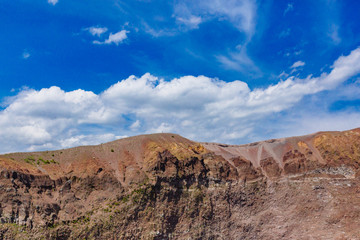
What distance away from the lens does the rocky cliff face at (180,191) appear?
3306 centimetres

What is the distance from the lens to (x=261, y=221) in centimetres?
4244

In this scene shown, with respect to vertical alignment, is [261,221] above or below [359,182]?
below

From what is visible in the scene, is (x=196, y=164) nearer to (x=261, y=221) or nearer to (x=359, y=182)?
(x=261, y=221)

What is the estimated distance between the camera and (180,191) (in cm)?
4000

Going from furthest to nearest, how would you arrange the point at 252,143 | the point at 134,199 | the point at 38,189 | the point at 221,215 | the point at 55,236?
the point at 252,143 < the point at 221,215 < the point at 134,199 < the point at 38,189 < the point at 55,236

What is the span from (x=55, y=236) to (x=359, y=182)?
154 ft

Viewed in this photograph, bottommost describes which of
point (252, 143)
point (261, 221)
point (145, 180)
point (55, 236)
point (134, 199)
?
point (261, 221)

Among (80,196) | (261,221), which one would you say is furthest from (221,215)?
(80,196)

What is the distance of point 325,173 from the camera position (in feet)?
152

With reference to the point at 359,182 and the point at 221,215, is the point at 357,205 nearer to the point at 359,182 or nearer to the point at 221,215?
the point at 359,182

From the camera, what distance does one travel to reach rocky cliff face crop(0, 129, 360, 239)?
33.1 m

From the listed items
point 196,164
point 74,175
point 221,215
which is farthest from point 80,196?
point 221,215

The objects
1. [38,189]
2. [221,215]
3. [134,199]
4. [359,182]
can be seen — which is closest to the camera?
[38,189]

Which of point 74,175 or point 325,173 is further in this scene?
point 325,173
